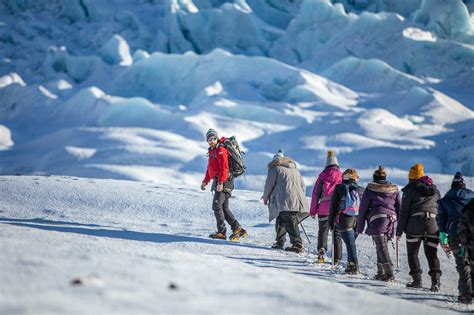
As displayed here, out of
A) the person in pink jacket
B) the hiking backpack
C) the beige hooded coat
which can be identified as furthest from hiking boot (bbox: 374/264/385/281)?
the hiking backpack

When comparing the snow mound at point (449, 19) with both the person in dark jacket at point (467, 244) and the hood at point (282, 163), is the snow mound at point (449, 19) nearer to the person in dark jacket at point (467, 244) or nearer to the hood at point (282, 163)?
the hood at point (282, 163)

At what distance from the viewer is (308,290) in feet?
10.3

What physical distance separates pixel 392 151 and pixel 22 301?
Answer: 1783cm

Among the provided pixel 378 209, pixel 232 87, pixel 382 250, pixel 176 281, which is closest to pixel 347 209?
pixel 378 209

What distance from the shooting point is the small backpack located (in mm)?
5539

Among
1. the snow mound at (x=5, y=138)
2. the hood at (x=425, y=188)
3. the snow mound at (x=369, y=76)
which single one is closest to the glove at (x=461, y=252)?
the hood at (x=425, y=188)

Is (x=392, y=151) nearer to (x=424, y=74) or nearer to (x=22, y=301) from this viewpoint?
(x=424, y=74)

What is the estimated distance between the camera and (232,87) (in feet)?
88.1

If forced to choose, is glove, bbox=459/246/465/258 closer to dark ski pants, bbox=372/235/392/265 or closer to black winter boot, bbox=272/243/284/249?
dark ski pants, bbox=372/235/392/265

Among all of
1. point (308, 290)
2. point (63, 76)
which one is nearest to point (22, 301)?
point (308, 290)

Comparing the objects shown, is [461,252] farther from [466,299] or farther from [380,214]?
[380,214]

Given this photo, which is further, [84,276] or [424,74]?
[424,74]

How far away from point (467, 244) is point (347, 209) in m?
1.41

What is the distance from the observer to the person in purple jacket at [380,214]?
5375mm
